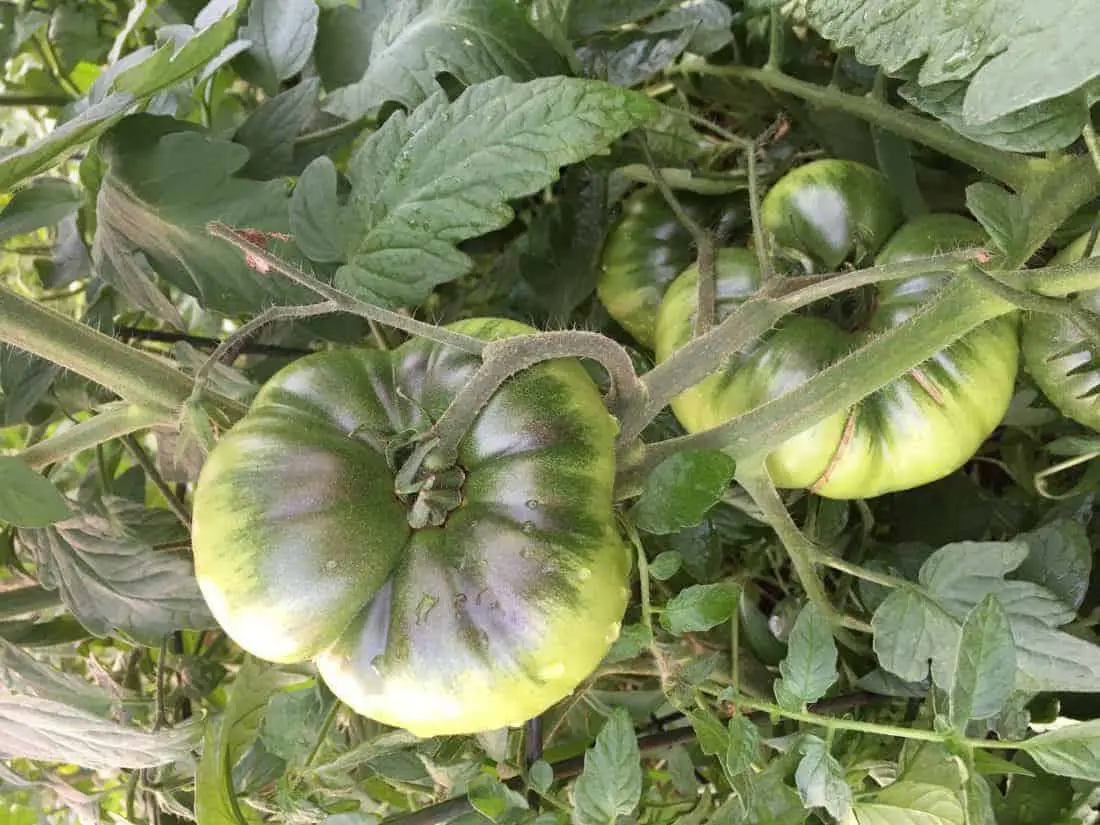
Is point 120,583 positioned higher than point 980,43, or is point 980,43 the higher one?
point 980,43

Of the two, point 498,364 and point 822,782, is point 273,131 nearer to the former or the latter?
point 498,364

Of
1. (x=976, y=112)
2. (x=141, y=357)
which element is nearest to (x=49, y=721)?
(x=141, y=357)

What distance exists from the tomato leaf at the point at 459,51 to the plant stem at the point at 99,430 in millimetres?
280

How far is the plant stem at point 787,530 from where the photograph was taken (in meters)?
0.58

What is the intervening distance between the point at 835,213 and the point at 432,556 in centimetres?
38

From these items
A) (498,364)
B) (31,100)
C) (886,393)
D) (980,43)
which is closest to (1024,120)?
(980,43)

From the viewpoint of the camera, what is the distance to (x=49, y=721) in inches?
25.1

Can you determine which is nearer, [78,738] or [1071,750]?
[1071,750]

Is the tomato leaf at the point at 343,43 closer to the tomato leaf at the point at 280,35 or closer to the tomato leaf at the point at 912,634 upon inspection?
the tomato leaf at the point at 280,35

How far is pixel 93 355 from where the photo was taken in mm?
538

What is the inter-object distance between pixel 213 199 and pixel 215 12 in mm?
128

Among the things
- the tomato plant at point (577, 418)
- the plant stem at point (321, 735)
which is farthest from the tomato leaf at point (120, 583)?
the plant stem at point (321, 735)

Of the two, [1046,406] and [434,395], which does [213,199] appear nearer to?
[434,395]

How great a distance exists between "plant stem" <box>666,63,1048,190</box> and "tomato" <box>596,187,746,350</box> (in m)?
0.11
